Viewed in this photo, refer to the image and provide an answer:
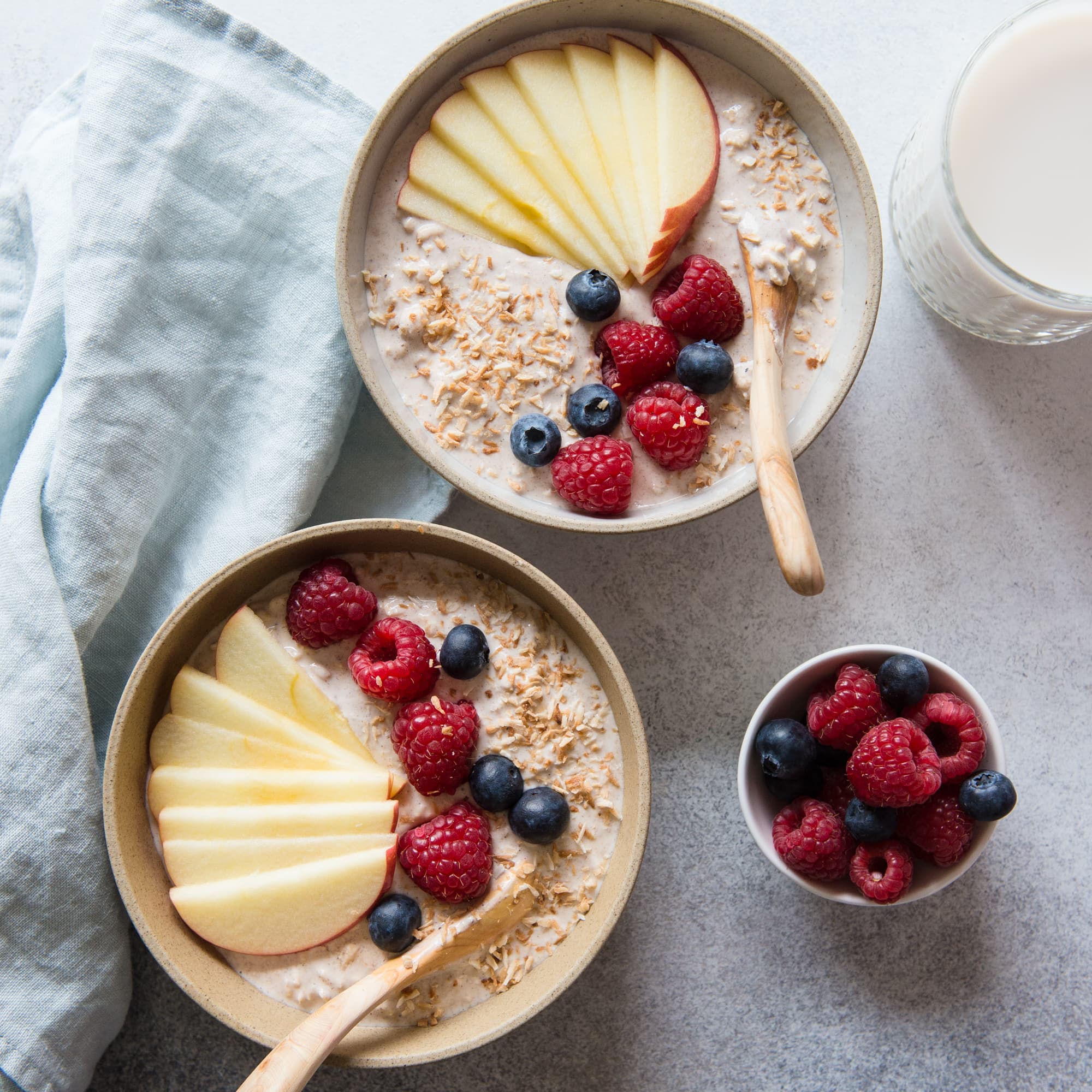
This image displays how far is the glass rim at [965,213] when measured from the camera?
4.50 ft

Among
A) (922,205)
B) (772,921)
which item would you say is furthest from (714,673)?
(922,205)

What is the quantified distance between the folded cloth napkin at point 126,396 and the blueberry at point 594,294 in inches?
14.8

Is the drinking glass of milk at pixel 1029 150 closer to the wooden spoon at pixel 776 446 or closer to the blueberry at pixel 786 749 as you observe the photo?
the wooden spoon at pixel 776 446

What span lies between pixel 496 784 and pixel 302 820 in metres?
0.27

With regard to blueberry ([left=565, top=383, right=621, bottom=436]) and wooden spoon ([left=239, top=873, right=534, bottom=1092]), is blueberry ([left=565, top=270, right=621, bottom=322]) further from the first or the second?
wooden spoon ([left=239, top=873, right=534, bottom=1092])

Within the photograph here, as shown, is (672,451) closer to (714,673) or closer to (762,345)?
(762,345)

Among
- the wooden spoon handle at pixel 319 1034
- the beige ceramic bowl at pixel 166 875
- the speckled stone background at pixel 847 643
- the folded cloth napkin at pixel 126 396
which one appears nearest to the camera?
the wooden spoon handle at pixel 319 1034

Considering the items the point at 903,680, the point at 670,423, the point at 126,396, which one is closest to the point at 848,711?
the point at 903,680

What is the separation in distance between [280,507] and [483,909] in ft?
2.16

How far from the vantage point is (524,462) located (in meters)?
1.44

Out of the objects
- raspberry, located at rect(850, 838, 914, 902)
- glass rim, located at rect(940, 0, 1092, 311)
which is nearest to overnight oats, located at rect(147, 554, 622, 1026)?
raspberry, located at rect(850, 838, 914, 902)

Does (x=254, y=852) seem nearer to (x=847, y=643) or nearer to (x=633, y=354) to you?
(x=633, y=354)

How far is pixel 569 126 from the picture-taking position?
1452 millimetres

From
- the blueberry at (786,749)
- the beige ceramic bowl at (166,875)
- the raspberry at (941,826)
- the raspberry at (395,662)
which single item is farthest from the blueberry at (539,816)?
the raspberry at (941,826)
